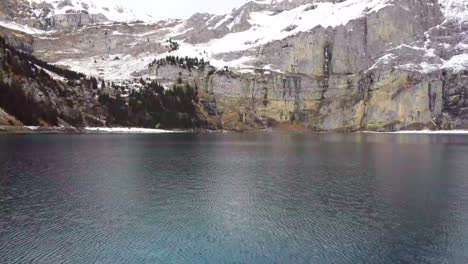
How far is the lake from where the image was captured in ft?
71.6

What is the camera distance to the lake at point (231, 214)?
21828 mm

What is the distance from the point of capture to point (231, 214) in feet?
98.8

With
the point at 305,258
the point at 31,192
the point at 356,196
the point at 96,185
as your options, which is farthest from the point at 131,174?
the point at 305,258

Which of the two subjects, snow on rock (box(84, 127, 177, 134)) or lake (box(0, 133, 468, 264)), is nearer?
lake (box(0, 133, 468, 264))

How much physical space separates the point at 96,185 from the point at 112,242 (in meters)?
18.6

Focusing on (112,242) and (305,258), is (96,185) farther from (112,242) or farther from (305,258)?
(305,258)

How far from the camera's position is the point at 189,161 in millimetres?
61938

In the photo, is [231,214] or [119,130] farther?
[119,130]

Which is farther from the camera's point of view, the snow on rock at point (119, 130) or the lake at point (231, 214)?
the snow on rock at point (119, 130)

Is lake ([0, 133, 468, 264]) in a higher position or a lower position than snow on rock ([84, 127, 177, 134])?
lower

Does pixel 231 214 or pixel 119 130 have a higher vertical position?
pixel 119 130

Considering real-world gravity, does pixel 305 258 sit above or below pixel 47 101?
below

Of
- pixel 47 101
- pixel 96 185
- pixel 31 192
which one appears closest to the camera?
pixel 31 192

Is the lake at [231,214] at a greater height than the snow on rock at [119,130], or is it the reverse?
the snow on rock at [119,130]
